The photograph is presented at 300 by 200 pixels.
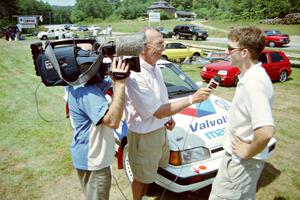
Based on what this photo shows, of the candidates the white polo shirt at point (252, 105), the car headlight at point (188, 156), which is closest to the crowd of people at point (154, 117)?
the white polo shirt at point (252, 105)

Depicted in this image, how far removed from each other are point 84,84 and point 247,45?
1.36 meters

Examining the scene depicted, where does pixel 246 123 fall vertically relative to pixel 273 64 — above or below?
above

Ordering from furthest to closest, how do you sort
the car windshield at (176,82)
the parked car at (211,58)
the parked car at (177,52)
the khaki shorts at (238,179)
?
the parked car at (177,52) → the parked car at (211,58) → the car windshield at (176,82) → the khaki shorts at (238,179)

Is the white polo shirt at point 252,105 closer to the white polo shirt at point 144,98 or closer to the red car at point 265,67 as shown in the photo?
the white polo shirt at point 144,98

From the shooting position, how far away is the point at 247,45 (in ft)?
6.78

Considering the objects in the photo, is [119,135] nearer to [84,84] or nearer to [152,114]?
[152,114]

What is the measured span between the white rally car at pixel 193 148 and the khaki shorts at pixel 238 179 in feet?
2.50

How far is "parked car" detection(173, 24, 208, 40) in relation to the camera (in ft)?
103

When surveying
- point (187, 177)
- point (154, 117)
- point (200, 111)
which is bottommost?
point (187, 177)

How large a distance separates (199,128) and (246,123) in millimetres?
1414

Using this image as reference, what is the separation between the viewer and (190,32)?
3250 cm

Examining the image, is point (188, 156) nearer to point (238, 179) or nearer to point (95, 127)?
point (238, 179)

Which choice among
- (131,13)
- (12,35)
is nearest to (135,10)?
(131,13)

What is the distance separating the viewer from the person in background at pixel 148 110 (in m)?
2.56
